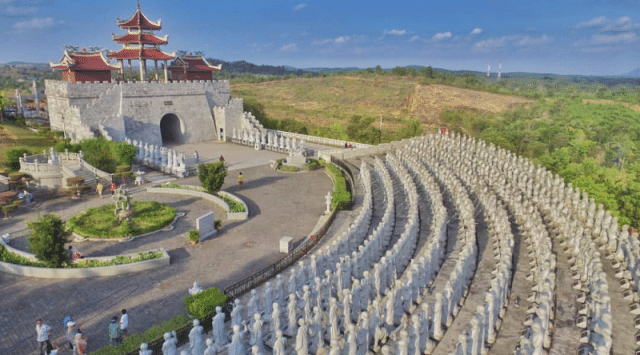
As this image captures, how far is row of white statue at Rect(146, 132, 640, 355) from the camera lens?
9.79 meters

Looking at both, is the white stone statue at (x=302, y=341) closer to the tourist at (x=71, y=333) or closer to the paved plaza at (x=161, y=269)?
the paved plaza at (x=161, y=269)

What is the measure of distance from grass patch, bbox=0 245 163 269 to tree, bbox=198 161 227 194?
840 centimetres

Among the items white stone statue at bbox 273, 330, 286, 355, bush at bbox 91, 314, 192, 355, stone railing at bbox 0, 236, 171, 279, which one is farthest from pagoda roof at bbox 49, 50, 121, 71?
white stone statue at bbox 273, 330, 286, 355

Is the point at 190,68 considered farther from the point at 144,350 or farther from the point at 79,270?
the point at 144,350

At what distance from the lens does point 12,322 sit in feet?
41.3

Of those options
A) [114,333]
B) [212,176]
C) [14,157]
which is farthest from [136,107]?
[114,333]

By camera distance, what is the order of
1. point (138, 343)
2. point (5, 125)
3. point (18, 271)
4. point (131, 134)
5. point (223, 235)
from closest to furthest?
point (138, 343) < point (18, 271) < point (223, 235) < point (131, 134) < point (5, 125)

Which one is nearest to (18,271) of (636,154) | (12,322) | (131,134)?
(12,322)

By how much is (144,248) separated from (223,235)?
130 inches

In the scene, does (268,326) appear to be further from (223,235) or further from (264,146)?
(264,146)

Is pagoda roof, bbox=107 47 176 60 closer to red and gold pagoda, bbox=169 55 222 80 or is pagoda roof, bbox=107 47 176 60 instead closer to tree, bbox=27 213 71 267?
red and gold pagoda, bbox=169 55 222 80

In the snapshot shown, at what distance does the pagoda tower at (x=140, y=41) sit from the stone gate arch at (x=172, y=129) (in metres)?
4.65

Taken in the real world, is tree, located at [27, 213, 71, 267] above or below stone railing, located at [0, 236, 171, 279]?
above

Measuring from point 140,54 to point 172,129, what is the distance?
25.6 ft
